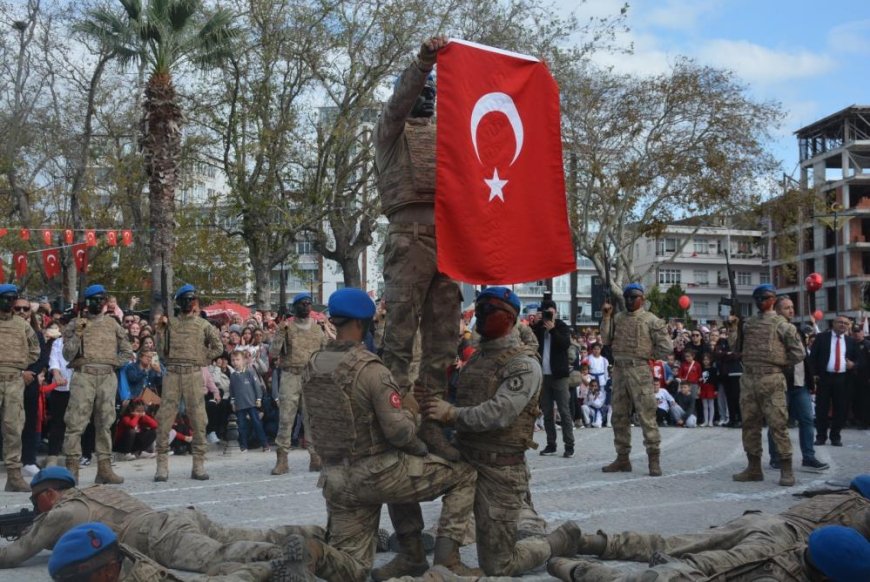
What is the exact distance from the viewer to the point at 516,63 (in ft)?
22.3

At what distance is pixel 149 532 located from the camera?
626cm

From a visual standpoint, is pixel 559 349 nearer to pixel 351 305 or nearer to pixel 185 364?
pixel 185 364

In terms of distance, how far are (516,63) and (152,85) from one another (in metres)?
16.2

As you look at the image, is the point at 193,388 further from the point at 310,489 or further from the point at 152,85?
the point at 152,85

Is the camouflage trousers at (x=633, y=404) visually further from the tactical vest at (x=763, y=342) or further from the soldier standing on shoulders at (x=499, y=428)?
the soldier standing on shoulders at (x=499, y=428)

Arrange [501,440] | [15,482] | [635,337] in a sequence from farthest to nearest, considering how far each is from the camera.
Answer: [635,337] → [15,482] → [501,440]

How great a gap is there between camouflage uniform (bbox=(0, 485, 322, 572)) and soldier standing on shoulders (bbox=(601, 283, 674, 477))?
19.9 ft

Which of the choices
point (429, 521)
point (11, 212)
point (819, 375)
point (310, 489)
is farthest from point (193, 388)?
point (11, 212)

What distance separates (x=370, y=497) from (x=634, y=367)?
658 cm

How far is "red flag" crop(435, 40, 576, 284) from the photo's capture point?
6.39m

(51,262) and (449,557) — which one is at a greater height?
(51,262)

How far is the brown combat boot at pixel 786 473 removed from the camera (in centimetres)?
1049

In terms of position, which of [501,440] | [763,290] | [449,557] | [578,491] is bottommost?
[578,491]

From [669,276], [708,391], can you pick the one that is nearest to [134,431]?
[708,391]
